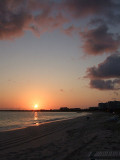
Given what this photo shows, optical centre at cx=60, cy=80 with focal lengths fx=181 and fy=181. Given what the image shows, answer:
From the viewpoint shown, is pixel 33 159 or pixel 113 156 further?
pixel 33 159

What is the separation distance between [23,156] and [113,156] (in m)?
5.10

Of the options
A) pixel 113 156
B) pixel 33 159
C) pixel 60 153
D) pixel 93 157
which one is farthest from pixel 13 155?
pixel 113 156

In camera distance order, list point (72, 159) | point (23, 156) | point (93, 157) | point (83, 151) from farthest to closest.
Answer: point (83, 151) → point (23, 156) → point (72, 159) → point (93, 157)

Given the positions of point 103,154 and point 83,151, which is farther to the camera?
point 83,151

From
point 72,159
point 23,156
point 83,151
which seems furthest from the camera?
point 83,151

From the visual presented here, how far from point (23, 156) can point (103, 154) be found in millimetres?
4645

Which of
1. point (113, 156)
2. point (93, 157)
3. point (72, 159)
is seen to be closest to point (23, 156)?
point (72, 159)

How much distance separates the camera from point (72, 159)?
9.37m

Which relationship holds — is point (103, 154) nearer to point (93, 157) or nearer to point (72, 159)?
point (93, 157)

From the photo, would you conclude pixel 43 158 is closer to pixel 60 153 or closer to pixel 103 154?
pixel 60 153

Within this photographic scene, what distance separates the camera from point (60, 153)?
35.3 feet

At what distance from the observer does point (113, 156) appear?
809 cm

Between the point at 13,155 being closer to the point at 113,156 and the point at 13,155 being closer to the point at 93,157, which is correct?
the point at 93,157

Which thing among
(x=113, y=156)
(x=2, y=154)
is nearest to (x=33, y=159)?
(x=2, y=154)
